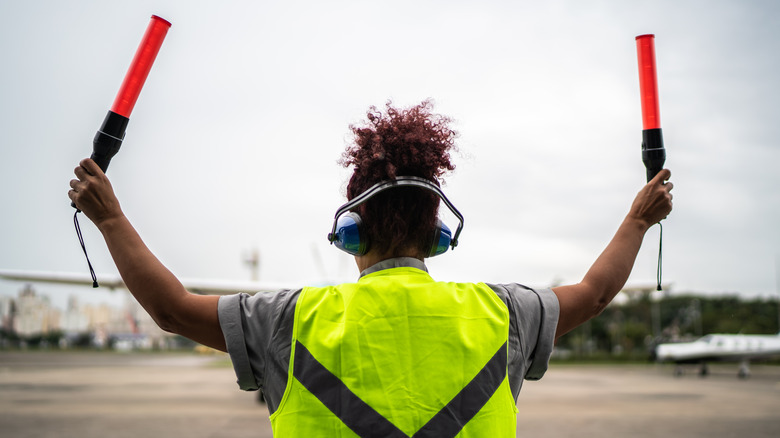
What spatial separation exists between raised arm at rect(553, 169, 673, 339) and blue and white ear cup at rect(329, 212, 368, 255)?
443mm

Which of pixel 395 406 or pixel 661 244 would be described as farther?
pixel 661 244

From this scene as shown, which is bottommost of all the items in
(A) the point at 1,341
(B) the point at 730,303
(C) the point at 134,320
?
(A) the point at 1,341

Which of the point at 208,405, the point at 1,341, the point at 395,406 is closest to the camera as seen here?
the point at 395,406

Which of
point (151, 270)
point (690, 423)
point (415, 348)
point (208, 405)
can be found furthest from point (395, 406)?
point (208, 405)

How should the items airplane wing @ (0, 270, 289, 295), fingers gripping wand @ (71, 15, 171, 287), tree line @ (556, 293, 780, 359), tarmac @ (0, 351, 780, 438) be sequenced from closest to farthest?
fingers gripping wand @ (71, 15, 171, 287)
tarmac @ (0, 351, 780, 438)
airplane wing @ (0, 270, 289, 295)
tree line @ (556, 293, 780, 359)

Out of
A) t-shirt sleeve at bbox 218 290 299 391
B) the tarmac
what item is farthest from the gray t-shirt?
the tarmac

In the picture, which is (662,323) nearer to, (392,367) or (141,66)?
(392,367)

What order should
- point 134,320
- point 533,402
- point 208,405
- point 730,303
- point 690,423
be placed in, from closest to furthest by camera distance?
point 690,423 → point 208,405 → point 533,402 → point 730,303 → point 134,320

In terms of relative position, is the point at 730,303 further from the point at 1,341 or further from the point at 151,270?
the point at 1,341

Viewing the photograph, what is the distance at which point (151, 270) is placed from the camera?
1.11 metres

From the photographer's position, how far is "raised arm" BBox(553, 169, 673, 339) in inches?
50.9

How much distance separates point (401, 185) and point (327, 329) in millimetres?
339

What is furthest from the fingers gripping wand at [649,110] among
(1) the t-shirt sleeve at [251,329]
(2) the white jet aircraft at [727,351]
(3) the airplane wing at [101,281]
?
(2) the white jet aircraft at [727,351]

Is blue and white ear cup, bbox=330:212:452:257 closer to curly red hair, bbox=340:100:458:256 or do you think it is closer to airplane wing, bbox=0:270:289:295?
curly red hair, bbox=340:100:458:256
